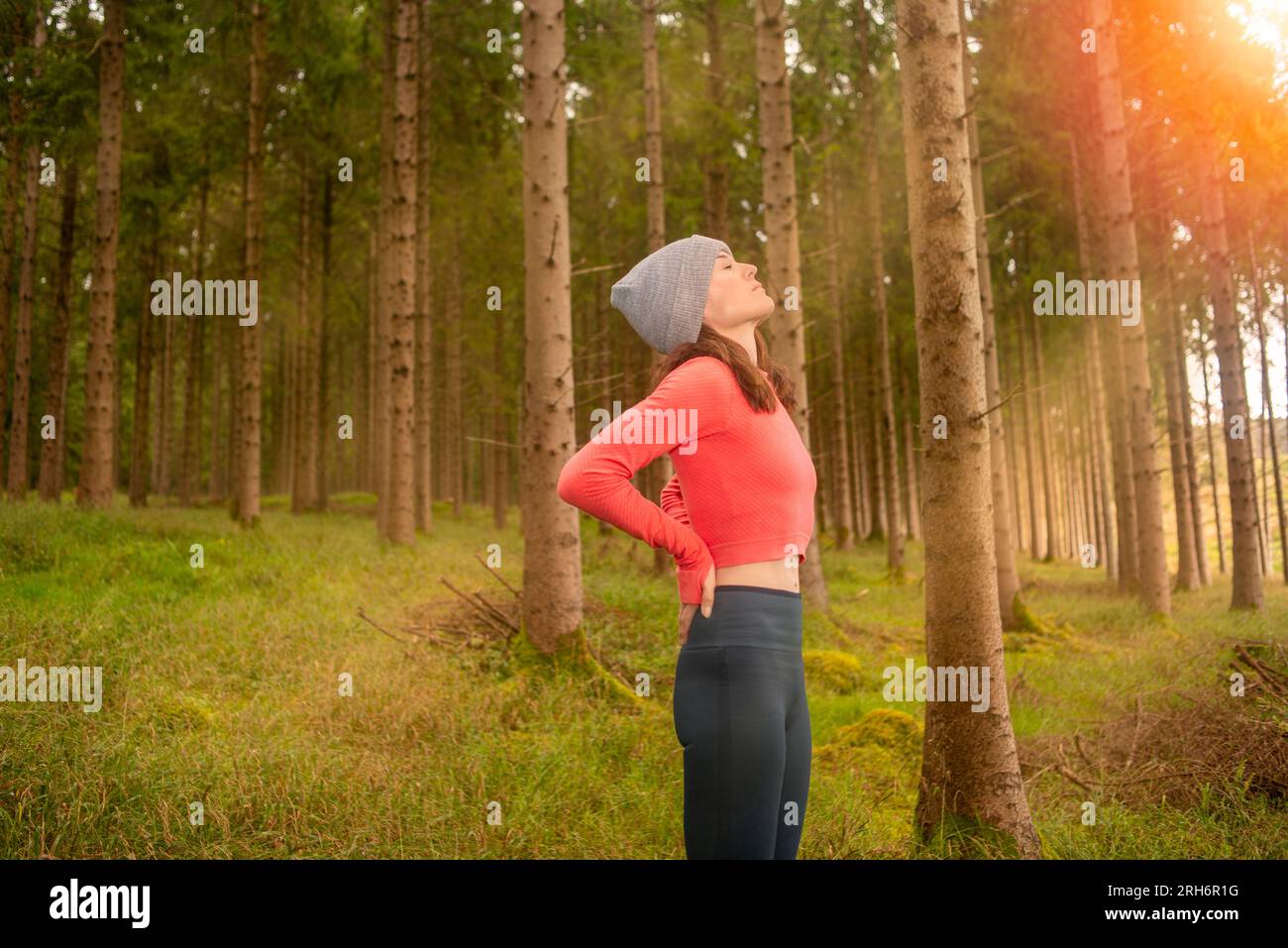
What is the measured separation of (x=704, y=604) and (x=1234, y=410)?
1394 centimetres

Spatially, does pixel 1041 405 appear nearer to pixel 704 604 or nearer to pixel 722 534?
pixel 722 534

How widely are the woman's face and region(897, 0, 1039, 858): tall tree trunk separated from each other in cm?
182

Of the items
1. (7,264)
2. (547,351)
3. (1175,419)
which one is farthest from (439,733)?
(1175,419)

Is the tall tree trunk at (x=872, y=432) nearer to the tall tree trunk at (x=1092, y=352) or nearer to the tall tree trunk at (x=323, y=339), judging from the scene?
the tall tree trunk at (x=1092, y=352)

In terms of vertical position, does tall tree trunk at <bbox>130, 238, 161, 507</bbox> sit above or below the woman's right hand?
above

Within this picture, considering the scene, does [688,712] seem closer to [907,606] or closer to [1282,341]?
[907,606]

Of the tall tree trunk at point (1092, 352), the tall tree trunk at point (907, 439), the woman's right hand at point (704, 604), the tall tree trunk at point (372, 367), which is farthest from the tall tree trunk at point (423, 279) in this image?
the woman's right hand at point (704, 604)

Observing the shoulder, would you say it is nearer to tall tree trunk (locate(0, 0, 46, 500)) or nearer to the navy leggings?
the navy leggings

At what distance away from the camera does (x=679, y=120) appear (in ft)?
51.9

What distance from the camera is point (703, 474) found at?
7.96ft

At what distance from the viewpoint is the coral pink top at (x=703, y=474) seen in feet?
7.54

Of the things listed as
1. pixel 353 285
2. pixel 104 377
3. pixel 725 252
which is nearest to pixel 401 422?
pixel 104 377

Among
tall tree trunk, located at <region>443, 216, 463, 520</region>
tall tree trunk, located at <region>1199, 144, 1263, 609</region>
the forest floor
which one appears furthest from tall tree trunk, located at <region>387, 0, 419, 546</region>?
tall tree trunk, located at <region>1199, 144, 1263, 609</region>

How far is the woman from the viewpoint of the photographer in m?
2.24
